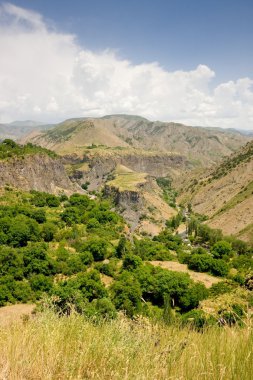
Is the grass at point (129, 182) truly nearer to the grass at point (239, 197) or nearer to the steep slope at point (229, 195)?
the steep slope at point (229, 195)

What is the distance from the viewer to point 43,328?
471 cm

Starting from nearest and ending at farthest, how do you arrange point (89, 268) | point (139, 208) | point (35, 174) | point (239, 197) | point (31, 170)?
1. point (89, 268)
2. point (31, 170)
3. point (35, 174)
4. point (139, 208)
5. point (239, 197)

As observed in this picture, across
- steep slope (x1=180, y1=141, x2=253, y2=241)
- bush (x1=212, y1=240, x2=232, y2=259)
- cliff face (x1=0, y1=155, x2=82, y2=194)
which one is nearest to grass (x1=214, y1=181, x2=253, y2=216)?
steep slope (x1=180, y1=141, x2=253, y2=241)

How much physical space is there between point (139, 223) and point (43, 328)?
9943 centimetres

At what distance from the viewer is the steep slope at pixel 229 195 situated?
94.1 m

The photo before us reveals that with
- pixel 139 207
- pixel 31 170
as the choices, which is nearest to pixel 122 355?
pixel 31 170

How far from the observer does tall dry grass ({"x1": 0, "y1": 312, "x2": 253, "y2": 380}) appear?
11.8 ft

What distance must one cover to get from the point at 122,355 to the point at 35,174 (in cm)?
8472

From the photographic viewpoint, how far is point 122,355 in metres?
3.84

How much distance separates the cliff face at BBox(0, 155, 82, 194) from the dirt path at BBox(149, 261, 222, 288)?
1600 inches

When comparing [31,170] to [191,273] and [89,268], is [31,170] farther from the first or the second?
[191,273]

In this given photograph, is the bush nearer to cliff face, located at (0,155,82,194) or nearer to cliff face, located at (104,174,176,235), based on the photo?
cliff face, located at (104,174,176,235)

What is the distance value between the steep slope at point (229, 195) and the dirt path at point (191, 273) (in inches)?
1570

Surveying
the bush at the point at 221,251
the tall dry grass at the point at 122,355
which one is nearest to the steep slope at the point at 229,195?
the bush at the point at 221,251
